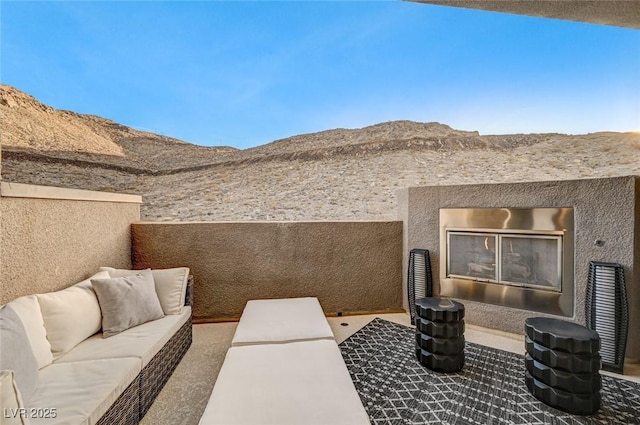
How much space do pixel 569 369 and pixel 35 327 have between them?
3.14 metres

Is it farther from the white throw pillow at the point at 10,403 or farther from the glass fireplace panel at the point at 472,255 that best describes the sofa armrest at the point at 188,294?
the glass fireplace panel at the point at 472,255

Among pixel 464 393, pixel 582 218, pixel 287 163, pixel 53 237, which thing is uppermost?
pixel 287 163

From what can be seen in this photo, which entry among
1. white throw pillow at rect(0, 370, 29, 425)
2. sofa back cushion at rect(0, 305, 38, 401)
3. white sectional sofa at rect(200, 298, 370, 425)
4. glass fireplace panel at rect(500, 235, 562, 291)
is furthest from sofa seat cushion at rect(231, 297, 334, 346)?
glass fireplace panel at rect(500, 235, 562, 291)

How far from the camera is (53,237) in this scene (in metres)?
1.98

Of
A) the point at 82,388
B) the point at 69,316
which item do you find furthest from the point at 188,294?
the point at 82,388

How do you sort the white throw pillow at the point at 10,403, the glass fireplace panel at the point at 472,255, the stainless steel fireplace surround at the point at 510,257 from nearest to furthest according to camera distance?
the white throw pillow at the point at 10,403 → the stainless steel fireplace surround at the point at 510,257 → the glass fireplace panel at the point at 472,255

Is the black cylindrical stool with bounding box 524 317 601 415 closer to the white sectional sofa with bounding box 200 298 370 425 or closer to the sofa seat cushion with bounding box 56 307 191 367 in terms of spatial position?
the white sectional sofa with bounding box 200 298 370 425

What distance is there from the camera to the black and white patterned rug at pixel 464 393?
157cm

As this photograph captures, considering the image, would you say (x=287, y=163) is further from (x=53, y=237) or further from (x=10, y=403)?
(x=10, y=403)

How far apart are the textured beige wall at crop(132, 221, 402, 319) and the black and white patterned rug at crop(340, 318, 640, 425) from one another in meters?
0.96

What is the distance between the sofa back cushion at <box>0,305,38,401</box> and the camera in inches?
43.5

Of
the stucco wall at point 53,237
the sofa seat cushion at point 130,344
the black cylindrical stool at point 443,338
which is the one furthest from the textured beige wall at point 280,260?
the black cylindrical stool at point 443,338

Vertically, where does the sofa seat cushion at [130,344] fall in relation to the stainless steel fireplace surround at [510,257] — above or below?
below

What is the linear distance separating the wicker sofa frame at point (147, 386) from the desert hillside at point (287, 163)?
72.5 inches
